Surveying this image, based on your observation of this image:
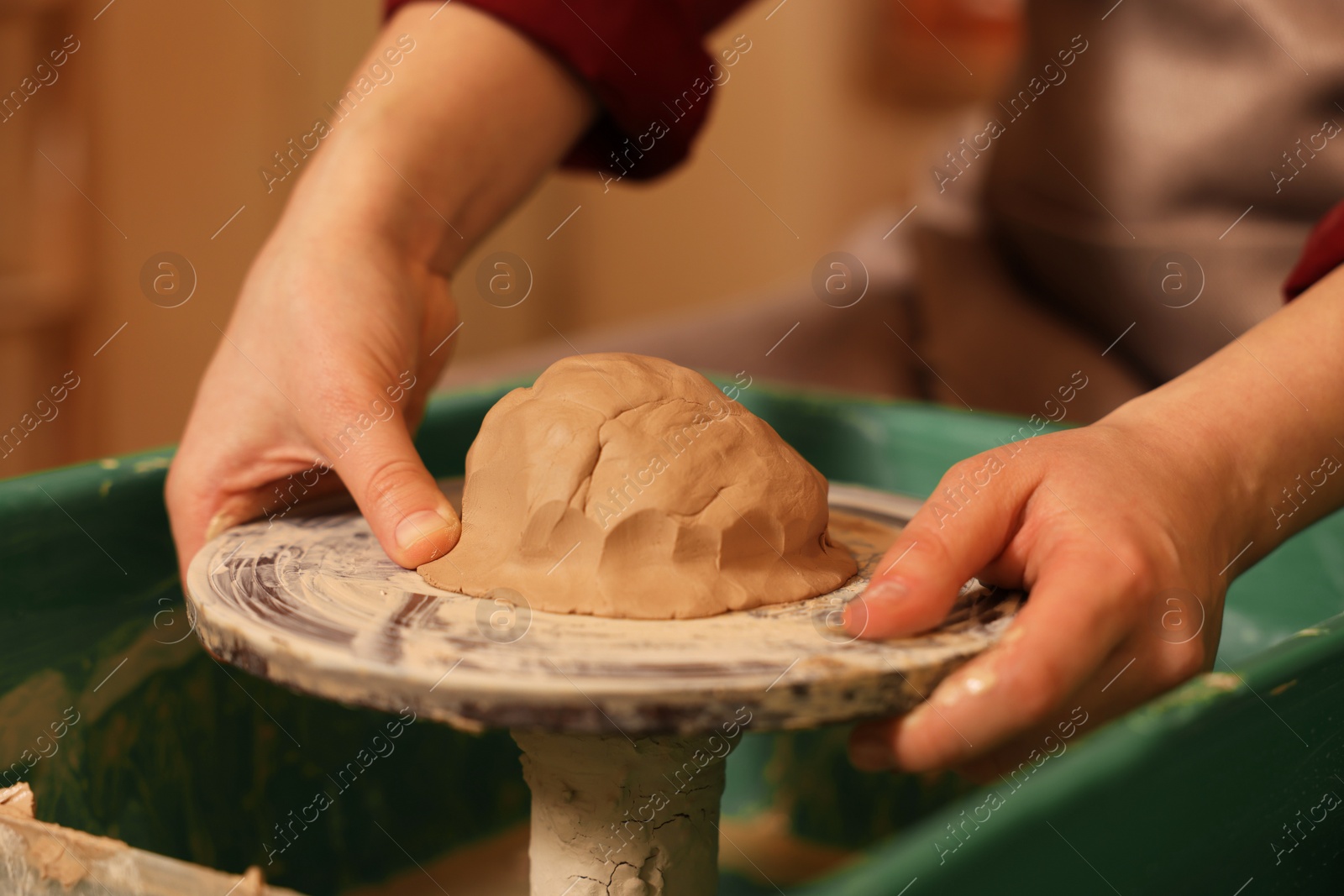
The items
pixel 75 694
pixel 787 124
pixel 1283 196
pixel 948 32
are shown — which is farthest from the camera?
pixel 787 124

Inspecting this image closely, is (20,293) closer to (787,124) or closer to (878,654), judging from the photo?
(787,124)

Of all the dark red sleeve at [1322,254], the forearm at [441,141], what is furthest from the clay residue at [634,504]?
the dark red sleeve at [1322,254]

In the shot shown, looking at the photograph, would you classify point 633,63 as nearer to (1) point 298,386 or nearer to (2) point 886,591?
(1) point 298,386

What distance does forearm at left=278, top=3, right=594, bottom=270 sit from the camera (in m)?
0.80

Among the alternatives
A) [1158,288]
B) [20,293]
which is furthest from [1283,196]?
[20,293]

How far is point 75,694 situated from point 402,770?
0.80 feet

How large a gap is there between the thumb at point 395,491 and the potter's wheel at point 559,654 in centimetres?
2

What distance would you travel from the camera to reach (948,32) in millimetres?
2391

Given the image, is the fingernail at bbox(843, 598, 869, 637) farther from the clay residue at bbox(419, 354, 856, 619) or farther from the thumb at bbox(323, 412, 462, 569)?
the thumb at bbox(323, 412, 462, 569)

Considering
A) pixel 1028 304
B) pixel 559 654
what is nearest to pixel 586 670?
pixel 559 654

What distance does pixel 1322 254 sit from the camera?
73 centimetres

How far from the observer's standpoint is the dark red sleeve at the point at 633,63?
86 cm

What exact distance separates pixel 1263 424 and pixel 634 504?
1.17ft

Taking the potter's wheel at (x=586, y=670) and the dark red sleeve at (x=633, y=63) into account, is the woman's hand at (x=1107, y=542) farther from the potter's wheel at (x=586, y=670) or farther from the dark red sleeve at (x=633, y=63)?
the dark red sleeve at (x=633, y=63)
